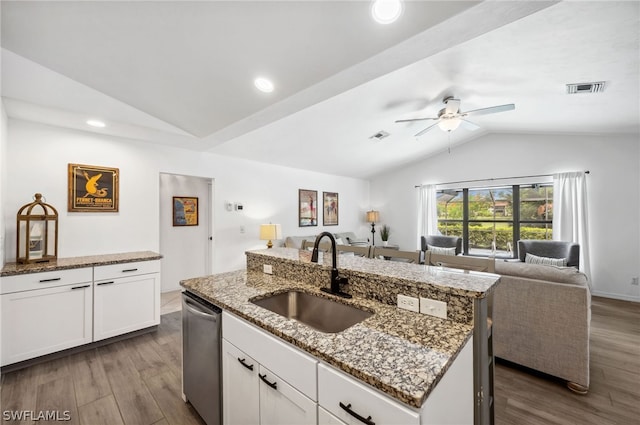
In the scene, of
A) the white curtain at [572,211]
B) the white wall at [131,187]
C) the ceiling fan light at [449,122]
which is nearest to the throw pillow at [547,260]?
the white curtain at [572,211]

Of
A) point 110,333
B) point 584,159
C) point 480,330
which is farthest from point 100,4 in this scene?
point 584,159

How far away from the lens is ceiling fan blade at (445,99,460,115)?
331 cm

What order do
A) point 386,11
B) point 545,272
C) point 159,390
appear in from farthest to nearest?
point 545,272, point 159,390, point 386,11

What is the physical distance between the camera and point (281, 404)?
110 centimetres

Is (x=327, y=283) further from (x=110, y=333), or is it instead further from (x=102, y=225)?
(x=102, y=225)

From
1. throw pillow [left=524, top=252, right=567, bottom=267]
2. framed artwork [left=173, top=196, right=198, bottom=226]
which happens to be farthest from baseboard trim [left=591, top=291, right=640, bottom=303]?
framed artwork [left=173, top=196, right=198, bottom=226]

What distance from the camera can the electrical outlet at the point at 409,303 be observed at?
4.23ft

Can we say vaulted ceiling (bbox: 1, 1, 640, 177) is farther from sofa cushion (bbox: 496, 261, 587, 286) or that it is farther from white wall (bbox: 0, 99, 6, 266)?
sofa cushion (bbox: 496, 261, 587, 286)

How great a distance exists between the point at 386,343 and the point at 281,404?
1.73 feet

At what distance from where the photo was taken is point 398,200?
22.3 ft

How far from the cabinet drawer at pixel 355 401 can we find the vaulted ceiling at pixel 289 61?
66.2 inches

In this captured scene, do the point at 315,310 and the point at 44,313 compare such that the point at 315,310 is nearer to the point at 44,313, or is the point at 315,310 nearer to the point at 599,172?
the point at 44,313

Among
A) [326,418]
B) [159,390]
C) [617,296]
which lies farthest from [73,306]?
[617,296]

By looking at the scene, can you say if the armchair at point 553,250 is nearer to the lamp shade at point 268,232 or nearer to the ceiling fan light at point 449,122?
the ceiling fan light at point 449,122
